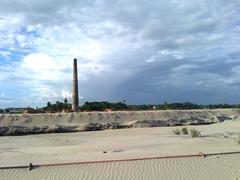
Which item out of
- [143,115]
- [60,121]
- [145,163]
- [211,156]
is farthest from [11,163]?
[143,115]

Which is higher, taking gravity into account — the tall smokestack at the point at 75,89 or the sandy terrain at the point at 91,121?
the tall smokestack at the point at 75,89

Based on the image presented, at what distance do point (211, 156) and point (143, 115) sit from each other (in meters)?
39.6

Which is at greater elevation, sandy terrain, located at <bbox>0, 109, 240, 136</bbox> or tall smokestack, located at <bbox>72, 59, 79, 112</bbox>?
tall smokestack, located at <bbox>72, 59, 79, 112</bbox>

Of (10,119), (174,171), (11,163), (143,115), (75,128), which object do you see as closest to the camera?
(174,171)

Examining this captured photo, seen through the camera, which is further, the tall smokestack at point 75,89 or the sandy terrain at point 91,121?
the tall smokestack at point 75,89

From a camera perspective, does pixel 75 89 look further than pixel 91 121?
Yes

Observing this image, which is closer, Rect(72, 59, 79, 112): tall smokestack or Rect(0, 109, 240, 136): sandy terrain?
Rect(0, 109, 240, 136): sandy terrain

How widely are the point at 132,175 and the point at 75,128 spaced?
28.8 m

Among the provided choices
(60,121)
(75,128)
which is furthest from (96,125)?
(60,121)

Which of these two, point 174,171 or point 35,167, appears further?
point 35,167

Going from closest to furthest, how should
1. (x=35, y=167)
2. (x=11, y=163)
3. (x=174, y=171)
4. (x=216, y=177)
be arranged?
(x=216, y=177)
(x=174, y=171)
(x=35, y=167)
(x=11, y=163)

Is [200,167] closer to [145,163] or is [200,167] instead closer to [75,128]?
[145,163]

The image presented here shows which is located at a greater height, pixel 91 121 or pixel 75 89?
pixel 75 89

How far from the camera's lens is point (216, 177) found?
12250mm
